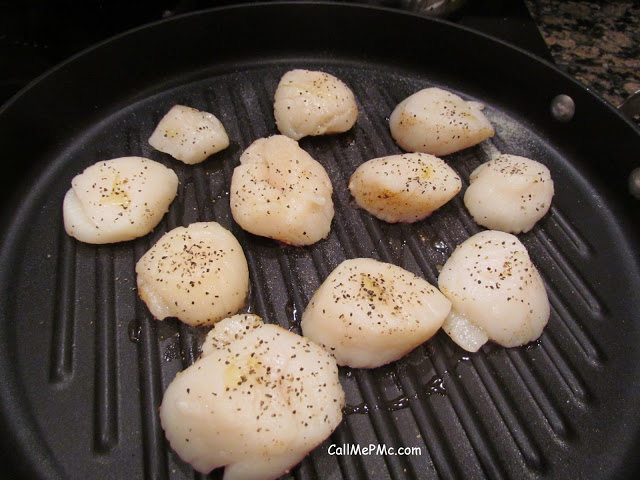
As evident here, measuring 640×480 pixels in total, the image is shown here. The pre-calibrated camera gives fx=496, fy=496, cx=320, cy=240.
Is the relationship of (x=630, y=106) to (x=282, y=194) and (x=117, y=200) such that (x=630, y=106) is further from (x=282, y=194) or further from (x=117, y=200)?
(x=117, y=200)

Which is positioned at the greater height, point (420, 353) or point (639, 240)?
point (639, 240)

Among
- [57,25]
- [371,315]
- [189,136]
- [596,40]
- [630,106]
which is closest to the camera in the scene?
[371,315]

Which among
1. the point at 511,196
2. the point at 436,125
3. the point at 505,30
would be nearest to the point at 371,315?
the point at 511,196

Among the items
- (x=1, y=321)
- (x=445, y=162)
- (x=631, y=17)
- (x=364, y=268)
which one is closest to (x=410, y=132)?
(x=445, y=162)

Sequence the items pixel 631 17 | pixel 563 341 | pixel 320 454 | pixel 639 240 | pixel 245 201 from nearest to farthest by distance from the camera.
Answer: pixel 320 454 < pixel 563 341 < pixel 245 201 < pixel 639 240 < pixel 631 17

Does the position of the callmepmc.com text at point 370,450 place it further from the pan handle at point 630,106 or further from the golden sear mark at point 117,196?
the pan handle at point 630,106

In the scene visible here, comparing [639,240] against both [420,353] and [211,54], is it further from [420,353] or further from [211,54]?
[211,54]

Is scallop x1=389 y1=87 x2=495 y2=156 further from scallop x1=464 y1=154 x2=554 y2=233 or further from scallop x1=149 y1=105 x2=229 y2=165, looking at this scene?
scallop x1=149 y1=105 x2=229 y2=165
